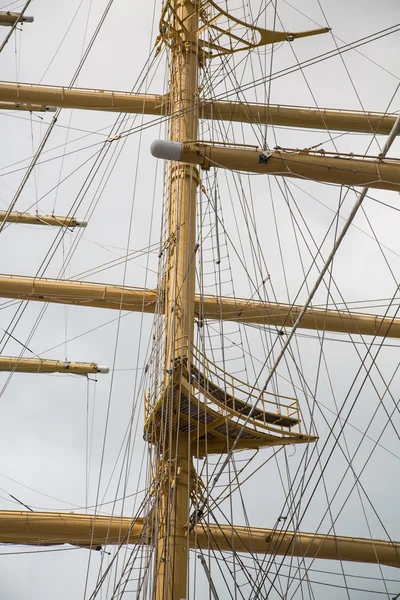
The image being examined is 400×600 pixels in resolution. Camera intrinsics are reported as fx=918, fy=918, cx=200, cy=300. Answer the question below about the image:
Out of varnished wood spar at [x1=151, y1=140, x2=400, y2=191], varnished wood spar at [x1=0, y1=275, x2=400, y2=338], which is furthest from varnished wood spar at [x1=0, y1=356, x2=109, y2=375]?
varnished wood spar at [x1=151, y1=140, x2=400, y2=191]

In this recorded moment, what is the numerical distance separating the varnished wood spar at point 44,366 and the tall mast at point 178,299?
635 centimetres

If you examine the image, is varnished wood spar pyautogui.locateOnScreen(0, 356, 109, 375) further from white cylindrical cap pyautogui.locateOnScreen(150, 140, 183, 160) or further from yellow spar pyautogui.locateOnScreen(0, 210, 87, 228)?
white cylindrical cap pyautogui.locateOnScreen(150, 140, 183, 160)

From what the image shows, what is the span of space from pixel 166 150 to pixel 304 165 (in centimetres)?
163

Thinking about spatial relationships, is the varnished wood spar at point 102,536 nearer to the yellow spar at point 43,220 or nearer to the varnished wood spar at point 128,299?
the varnished wood spar at point 128,299

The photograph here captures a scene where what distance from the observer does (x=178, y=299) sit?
41.8ft

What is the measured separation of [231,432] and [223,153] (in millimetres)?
3860

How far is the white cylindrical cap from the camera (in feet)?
32.7

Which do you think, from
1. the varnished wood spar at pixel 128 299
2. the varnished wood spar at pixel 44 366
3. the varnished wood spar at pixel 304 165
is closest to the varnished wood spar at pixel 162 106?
the varnished wood spar at pixel 128 299

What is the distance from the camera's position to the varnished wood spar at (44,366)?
63.4 feet

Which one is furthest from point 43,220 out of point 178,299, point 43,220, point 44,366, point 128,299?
point 178,299

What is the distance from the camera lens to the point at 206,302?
16.5 metres

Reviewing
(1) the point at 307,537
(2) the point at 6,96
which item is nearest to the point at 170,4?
(2) the point at 6,96

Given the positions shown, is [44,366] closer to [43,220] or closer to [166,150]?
[43,220]

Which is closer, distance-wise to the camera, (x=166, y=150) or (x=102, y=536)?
(x=166, y=150)
